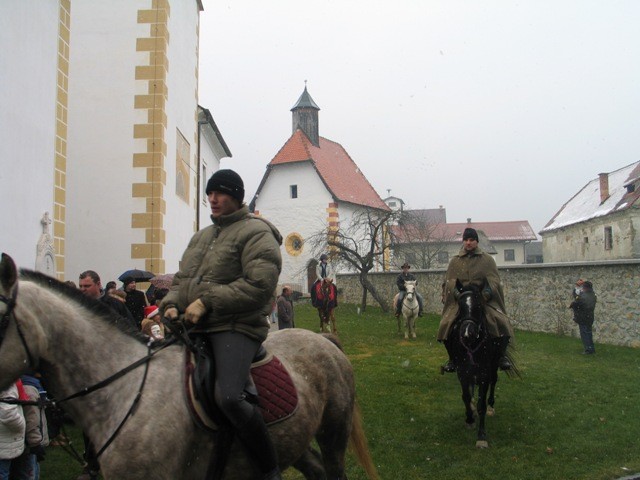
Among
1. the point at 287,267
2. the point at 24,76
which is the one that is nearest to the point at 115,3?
the point at 24,76

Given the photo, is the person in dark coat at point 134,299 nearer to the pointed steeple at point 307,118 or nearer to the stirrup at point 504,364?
the stirrup at point 504,364

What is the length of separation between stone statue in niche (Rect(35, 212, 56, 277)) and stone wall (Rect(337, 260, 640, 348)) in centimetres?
1424

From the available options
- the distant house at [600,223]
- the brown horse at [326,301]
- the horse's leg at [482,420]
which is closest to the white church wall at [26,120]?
A: the horse's leg at [482,420]

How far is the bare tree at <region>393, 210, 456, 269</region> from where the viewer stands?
107ft

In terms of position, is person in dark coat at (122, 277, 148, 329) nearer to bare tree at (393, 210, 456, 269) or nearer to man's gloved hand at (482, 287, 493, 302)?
man's gloved hand at (482, 287, 493, 302)

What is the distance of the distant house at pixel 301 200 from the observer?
4506 centimetres

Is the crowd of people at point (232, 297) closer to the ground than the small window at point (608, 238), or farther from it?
closer to the ground

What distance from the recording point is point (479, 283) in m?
7.63

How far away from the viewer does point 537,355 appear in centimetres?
1442

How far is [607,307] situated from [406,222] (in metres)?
16.4

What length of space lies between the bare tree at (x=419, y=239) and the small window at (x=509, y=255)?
755 centimetres

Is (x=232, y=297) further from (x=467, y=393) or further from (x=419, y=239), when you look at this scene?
(x=419, y=239)

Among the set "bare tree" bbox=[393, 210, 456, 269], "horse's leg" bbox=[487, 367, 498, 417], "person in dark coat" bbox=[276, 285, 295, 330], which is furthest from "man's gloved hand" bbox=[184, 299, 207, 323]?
"bare tree" bbox=[393, 210, 456, 269]

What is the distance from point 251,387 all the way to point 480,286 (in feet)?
16.0
